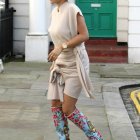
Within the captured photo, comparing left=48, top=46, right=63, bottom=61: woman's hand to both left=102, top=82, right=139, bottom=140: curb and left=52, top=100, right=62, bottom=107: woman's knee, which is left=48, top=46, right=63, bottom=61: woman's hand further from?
left=102, top=82, right=139, bottom=140: curb

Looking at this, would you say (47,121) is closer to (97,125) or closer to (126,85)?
(97,125)

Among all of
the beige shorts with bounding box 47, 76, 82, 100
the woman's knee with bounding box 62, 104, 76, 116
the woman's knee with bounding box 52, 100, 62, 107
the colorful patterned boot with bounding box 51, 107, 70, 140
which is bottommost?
the colorful patterned boot with bounding box 51, 107, 70, 140

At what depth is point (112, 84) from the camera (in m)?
9.93

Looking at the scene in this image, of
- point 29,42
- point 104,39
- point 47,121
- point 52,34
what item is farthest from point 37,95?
point 104,39

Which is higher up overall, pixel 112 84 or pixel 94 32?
pixel 94 32

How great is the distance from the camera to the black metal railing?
13016mm

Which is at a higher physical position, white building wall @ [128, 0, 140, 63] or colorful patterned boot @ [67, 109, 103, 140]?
white building wall @ [128, 0, 140, 63]

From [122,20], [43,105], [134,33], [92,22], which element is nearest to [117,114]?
[43,105]

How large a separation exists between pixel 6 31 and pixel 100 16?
9.75ft

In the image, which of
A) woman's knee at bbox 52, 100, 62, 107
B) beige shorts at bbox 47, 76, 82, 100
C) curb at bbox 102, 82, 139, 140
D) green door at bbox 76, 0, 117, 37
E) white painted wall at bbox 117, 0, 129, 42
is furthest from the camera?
green door at bbox 76, 0, 117, 37

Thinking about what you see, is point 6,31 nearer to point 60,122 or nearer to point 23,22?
point 23,22

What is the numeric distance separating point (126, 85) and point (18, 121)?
366 centimetres

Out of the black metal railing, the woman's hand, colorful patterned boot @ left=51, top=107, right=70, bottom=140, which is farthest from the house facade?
the woman's hand

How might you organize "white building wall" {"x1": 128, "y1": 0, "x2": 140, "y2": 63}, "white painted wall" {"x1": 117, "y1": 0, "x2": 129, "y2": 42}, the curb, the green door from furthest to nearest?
1. the green door
2. "white painted wall" {"x1": 117, "y1": 0, "x2": 129, "y2": 42}
3. "white building wall" {"x1": 128, "y1": 0, "x2": 140, "y2": 63}
4. the curb
